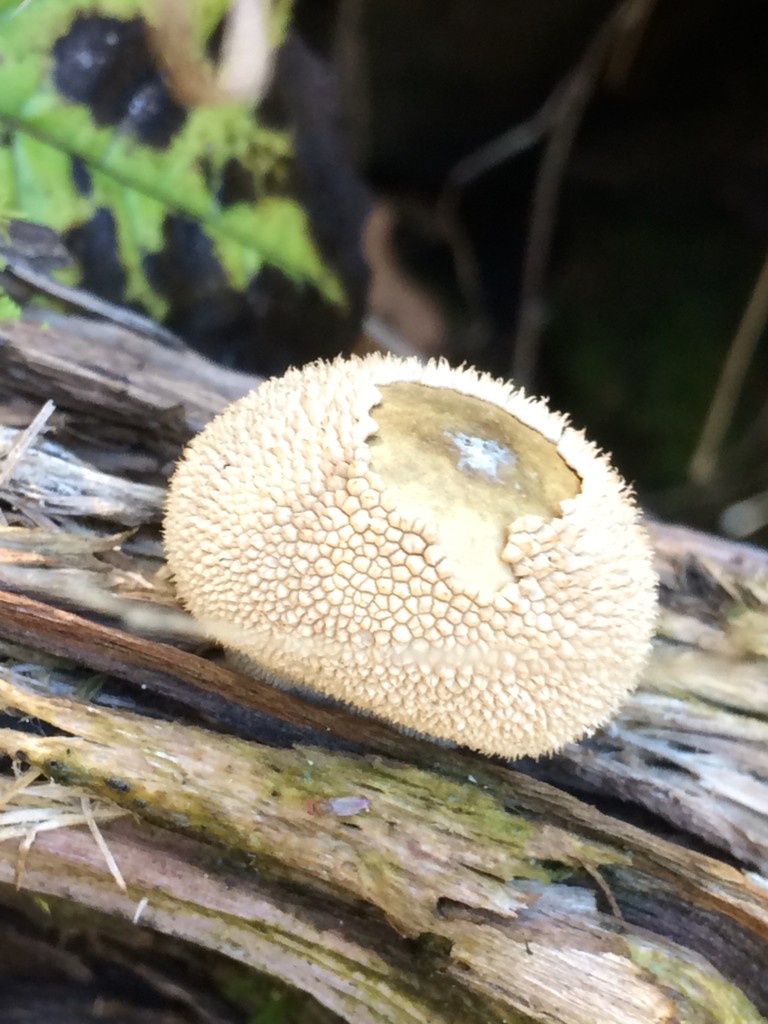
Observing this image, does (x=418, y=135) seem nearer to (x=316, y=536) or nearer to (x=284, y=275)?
(x=284, y=275)

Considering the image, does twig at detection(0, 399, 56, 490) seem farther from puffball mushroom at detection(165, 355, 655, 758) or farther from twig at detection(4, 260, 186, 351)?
puffball mushroom at detection(165, 355, 655, 758)

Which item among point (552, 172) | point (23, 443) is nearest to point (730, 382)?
point (552, 172)

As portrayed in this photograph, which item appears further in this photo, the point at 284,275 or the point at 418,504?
the point at 284,275

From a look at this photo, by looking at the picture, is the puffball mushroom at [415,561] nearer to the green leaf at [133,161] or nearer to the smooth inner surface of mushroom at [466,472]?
the smooth inner surface of mushroom at [466,472]

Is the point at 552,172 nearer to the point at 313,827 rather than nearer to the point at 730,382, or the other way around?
the point at 730,382

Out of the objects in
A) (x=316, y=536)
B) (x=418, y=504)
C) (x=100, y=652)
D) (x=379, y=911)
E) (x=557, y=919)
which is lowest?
(x=379, y=911)

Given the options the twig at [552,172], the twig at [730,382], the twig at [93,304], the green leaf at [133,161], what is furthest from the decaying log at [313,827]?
the twig at [552,172]

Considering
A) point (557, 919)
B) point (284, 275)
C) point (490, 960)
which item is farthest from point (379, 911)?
point (284, 275)
